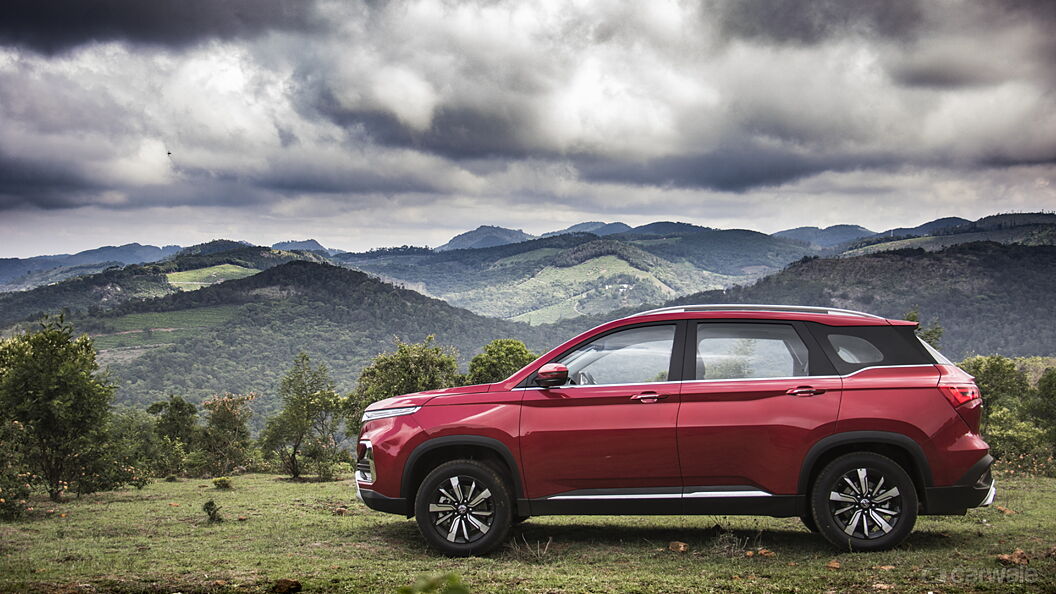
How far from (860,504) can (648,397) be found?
7.26 ft

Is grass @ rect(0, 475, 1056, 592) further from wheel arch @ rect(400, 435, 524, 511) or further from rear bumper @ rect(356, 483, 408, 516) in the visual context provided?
wheel arch @ rect(400, 435, 524, 511)

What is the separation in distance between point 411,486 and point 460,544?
0.78m

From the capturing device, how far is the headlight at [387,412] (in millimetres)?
7496

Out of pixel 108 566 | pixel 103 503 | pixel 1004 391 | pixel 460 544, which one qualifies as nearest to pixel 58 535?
pixel 108 566

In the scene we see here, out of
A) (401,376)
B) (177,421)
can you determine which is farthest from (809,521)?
(177,421)

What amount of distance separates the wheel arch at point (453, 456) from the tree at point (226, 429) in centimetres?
3767

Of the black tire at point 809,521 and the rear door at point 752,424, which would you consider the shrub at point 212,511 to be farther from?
the black tire at point 809,521

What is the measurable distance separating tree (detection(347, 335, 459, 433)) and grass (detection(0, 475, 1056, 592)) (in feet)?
104

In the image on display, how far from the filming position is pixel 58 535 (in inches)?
401

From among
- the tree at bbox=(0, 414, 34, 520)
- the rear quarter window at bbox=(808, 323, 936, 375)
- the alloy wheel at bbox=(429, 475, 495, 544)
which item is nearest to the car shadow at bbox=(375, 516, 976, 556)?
the alloy wheel at bbox=(429, 475, 495, 544)

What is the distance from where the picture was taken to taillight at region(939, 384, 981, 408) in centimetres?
665

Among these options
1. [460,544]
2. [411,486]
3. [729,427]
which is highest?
[729,427]

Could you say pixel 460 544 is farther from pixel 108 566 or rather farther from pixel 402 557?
pixel 108 566

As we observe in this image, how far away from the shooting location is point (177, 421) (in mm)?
48969
